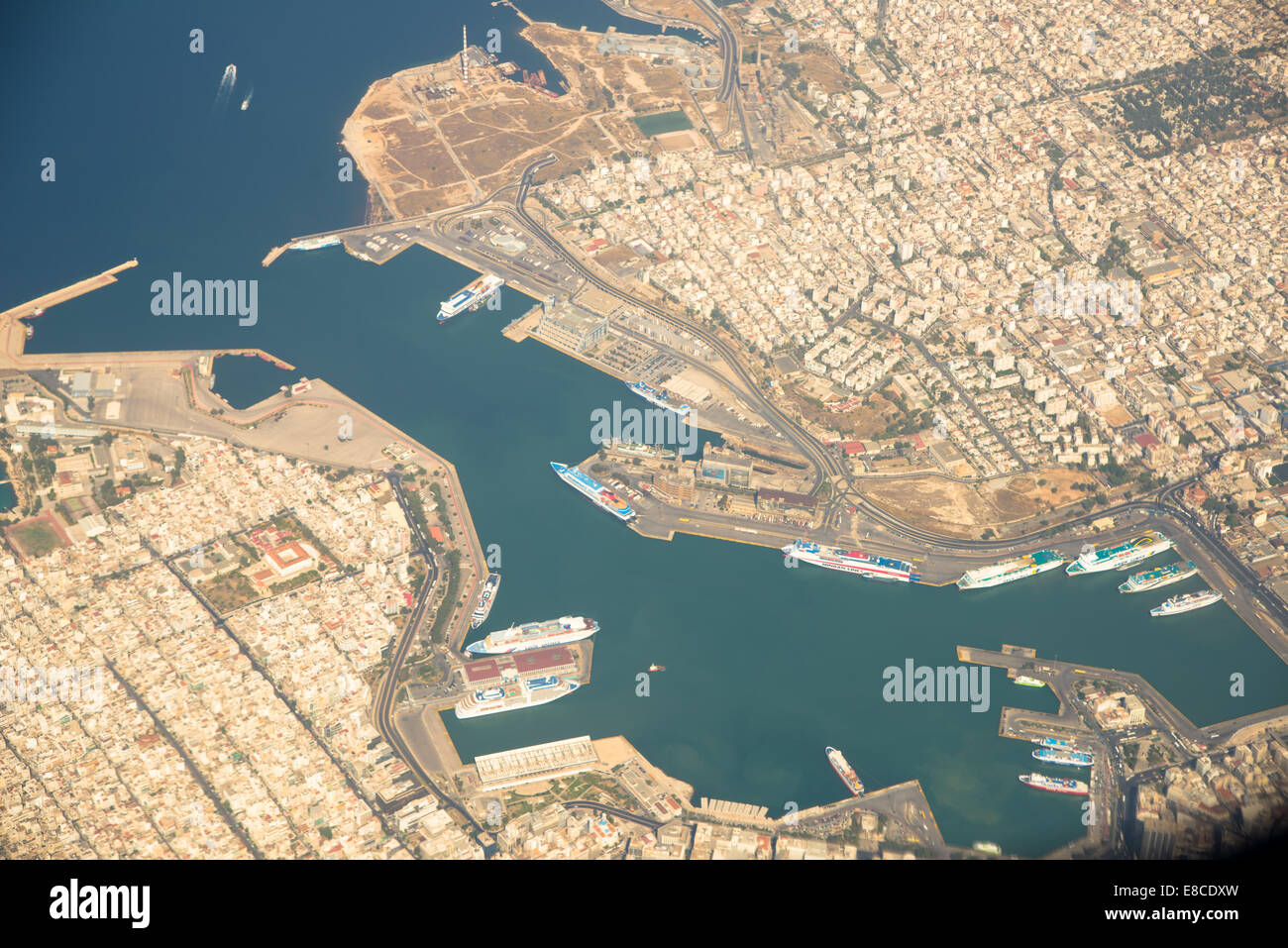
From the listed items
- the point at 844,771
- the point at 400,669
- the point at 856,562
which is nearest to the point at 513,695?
the point at 400,669

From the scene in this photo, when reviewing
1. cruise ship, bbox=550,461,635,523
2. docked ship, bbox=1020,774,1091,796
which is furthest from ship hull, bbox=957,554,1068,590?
cruise ship, bbox=550,461,635,523

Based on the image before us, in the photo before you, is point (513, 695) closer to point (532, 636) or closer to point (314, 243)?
point (532, 636)

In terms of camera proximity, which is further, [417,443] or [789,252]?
[789,252]

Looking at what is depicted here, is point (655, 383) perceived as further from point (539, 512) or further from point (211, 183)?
point (211, 183)
